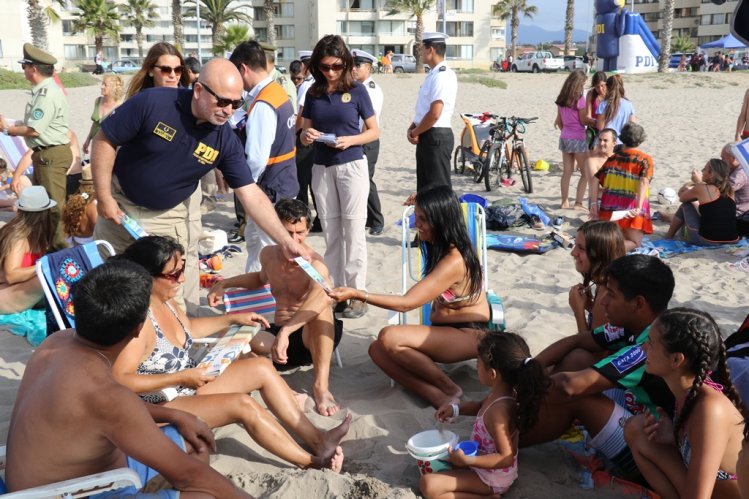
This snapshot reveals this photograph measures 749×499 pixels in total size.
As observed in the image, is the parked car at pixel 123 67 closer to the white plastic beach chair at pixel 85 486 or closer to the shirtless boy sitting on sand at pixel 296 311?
the shirtless boy sitting on sand at pixel 296 311

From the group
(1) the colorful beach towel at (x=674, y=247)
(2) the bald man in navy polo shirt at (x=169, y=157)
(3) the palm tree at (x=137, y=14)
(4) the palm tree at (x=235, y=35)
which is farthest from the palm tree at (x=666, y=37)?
(3) the palm tree at (x=137, y=14)

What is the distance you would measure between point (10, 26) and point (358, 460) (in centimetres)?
5545

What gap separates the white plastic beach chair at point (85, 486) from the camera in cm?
213

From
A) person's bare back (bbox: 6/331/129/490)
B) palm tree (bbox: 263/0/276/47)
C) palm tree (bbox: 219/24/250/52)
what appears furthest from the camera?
palm tree (bbox: 219/24/250/52)

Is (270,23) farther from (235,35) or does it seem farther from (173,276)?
(173,276)

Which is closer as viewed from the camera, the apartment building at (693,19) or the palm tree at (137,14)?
the palm tree at (137,14)

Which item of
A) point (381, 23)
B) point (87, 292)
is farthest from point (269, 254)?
point (381, 23)

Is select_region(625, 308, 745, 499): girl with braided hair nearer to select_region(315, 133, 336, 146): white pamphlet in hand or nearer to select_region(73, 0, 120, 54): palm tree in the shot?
select_region(315, 133, 336, 146): white pamphlet in hand

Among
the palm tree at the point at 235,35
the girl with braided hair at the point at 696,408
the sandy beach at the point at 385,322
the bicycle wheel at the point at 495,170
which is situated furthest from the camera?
the palm tree at the point at 235,35

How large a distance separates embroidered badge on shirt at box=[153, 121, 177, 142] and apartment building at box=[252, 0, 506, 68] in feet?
186

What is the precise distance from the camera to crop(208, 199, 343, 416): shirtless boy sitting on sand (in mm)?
3777

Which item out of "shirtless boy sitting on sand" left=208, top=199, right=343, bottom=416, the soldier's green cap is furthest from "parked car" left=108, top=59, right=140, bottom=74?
"shirtless boy sitting on sand" left=208, top=199, right=343, bottom=416

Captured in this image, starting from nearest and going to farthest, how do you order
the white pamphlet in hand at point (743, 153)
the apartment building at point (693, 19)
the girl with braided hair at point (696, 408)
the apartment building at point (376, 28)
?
the girl with braided hair at point (696, 408)
the white pamphlet in hand at point (743, 153)
the apartment building at point (376, 28)
the apartment building at point (693, 19)

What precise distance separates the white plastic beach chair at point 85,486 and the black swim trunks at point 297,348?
1.85m
